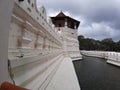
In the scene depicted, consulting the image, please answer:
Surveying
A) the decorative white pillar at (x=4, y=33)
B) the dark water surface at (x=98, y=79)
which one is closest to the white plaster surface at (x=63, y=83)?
the decorative white pillar at (x=4, y=33)

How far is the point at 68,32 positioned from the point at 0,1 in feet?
72.9

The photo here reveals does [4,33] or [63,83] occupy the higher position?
[4,33]

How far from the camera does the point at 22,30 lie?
2.41 metres

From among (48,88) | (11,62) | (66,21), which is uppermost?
(66,21)

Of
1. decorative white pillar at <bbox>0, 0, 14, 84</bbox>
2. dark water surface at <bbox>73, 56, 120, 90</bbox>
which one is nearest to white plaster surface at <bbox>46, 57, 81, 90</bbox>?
decorative white pillar at <bbox>0, 0, 14, 84</bbox>

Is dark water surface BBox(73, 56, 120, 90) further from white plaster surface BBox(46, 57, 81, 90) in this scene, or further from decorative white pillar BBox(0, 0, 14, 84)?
decorative white pillar BBox(0, 0, 14, 84)

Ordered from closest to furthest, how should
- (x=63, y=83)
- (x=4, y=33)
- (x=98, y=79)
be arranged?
(x=4, y=33) < (x=63, y=83) < (x=98, y=79)

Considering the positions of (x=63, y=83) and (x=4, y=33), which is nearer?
(x=4, y=33)

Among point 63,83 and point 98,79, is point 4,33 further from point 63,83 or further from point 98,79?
point 98,79

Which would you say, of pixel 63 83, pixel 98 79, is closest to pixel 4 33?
pixel 63 83

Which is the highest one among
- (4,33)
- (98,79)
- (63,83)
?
(4,33)

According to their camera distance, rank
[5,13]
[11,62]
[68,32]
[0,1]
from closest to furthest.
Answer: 1. [0,1]
2. [5,13]
3. [11,62]
4. [68,32]

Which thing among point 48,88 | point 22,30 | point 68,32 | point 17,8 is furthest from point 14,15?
point 68,32

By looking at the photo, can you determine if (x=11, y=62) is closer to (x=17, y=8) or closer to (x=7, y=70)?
(x=7, y=70)
